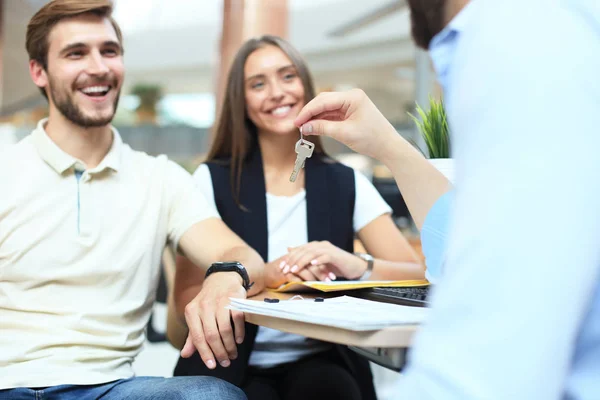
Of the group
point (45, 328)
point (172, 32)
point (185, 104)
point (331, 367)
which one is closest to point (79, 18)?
point (45, 328)

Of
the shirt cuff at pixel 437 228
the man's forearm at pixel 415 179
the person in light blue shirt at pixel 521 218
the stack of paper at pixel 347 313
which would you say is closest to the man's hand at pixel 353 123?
the man's forearm at pixel 415 179

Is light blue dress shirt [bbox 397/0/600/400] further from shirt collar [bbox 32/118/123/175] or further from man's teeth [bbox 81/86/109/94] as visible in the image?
man's teeth [bbox 81/86/109/94]

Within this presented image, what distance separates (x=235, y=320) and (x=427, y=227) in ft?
1.29

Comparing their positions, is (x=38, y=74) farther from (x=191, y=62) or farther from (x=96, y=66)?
(x=191, y=62)

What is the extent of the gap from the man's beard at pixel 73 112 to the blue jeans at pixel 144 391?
71cm

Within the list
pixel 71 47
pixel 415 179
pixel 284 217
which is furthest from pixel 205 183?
pixel 415 179

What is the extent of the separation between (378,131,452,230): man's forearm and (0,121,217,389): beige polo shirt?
2.33 feet

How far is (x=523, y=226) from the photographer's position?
525 millimetres

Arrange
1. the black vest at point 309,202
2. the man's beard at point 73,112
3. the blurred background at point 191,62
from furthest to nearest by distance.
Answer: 1. the blurred background at point 191,62
2. the black vest at point 309,202
3. the man's beard at point 73,112

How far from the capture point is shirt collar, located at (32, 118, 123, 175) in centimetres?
170

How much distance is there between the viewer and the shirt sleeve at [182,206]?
Answer: 177cm

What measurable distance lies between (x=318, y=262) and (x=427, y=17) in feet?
2.83

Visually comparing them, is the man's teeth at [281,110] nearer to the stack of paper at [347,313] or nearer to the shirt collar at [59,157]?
the shirt collar at [59,157]

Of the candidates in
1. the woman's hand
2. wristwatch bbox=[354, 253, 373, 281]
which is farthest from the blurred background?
the woman's hand
